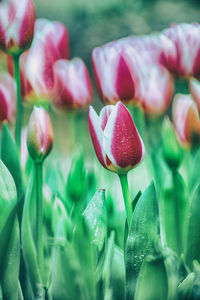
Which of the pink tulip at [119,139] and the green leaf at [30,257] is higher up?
the pink tulip at [119,139]

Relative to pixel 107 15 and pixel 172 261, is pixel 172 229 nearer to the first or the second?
pixel 172 261

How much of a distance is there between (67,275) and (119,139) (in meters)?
0.12

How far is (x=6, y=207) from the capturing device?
0.37 metres

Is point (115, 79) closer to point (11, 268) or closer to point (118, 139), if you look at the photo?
point (118, 139)

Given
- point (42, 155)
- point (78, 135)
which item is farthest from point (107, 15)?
point (42, 155)

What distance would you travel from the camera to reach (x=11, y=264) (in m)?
0.38

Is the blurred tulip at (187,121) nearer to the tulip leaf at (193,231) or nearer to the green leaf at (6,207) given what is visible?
the tulip leaf at (193,231)

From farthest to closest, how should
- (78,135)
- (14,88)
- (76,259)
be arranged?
(78,135) < (14,88) < (76,259)

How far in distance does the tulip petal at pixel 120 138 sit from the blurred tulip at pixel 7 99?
0.47 ft

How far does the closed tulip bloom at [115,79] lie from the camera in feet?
1.41

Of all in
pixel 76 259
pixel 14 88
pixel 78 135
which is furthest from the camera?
pixel 78 135

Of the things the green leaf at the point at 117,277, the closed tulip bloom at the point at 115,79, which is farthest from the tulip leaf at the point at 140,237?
the closed tulip bloom at the point at 115,79

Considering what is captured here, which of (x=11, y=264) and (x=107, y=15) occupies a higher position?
(x=107, y=15)

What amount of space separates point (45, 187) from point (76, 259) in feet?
0.45
